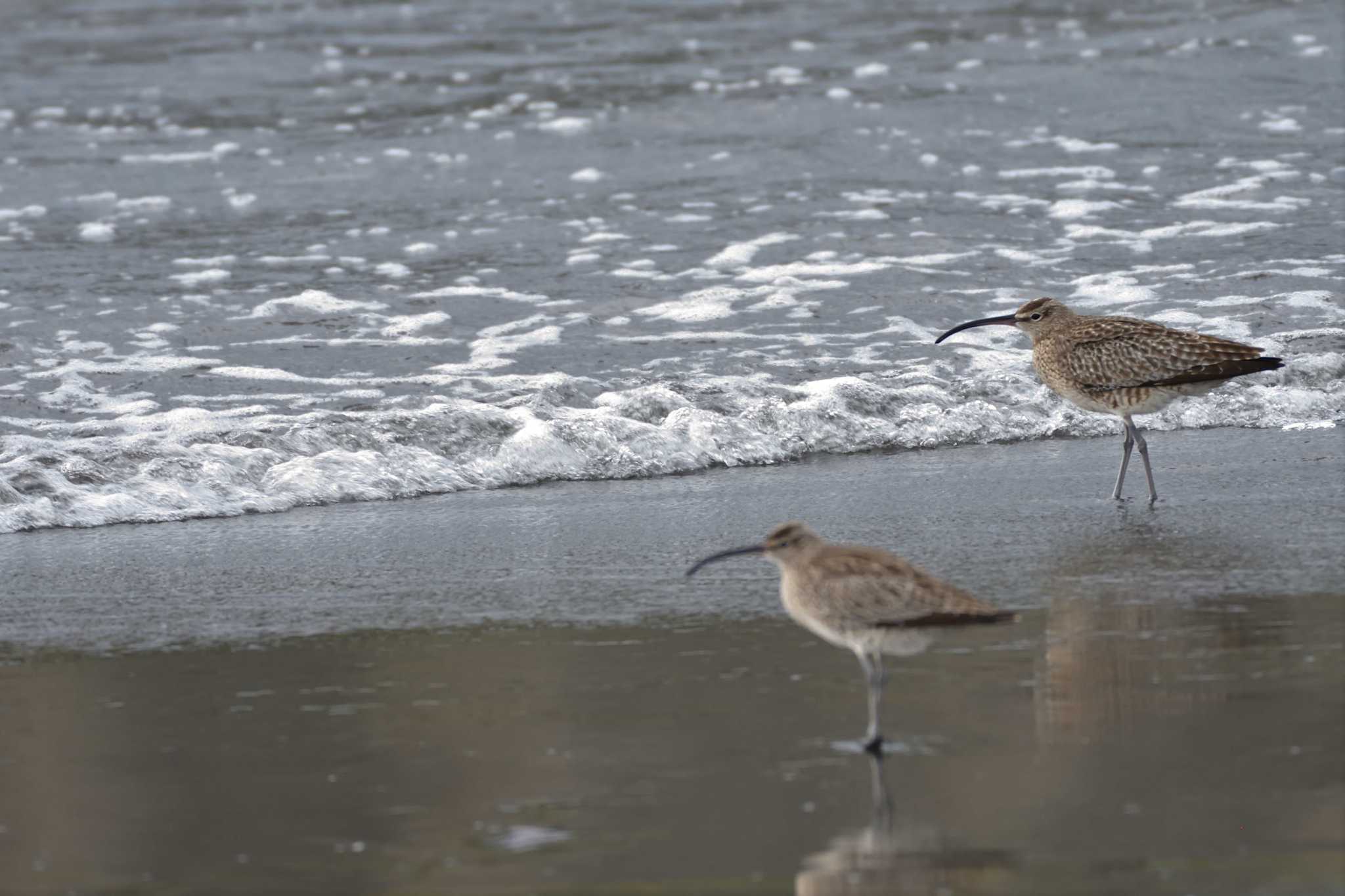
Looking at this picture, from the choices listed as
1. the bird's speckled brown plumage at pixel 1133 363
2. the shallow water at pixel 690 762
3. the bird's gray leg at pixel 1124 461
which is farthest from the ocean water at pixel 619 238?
the shallow water at pixel 690 762

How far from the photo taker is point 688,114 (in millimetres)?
17797

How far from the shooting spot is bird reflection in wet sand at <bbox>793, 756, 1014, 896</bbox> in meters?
3.93

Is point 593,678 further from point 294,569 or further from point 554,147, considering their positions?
point 554,147

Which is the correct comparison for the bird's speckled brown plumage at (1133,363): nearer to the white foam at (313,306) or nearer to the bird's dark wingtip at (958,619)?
the bird's dark wingtip at (958,619)

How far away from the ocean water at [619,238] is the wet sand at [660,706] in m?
1.22

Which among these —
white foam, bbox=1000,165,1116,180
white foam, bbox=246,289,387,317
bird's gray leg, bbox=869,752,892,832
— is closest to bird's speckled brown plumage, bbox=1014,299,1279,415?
bird's gray leg, bbox=869,752,892,832

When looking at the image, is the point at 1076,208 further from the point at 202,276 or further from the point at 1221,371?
the point at 202,276

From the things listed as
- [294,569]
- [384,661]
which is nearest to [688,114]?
[294,569]

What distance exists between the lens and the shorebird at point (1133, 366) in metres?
8.01

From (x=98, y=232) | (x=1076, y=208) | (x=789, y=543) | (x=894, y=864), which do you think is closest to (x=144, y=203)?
(x=98, y=232)

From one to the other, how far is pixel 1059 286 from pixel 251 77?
11.7 meters

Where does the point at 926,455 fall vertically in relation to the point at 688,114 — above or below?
below

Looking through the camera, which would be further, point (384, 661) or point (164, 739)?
point (384, 661)

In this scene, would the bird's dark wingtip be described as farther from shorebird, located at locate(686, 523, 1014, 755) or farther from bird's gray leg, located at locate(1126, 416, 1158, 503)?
bird's gray leg, located at locate(1126, 416, 1158, 503)
